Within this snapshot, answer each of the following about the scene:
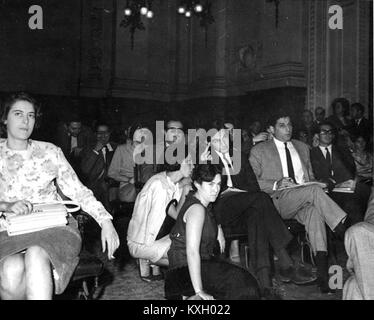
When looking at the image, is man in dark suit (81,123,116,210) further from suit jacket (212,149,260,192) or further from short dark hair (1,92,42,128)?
short dark hair (1,92,42,128)

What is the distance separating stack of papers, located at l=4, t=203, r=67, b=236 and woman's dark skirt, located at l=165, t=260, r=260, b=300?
0.67 m

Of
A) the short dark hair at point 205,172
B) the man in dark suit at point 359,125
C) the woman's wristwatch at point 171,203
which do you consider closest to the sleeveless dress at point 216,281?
the short dark hair at point 205,172

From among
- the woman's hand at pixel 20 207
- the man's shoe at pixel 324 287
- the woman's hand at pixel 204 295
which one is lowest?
the man's shoe at pixel 324 287

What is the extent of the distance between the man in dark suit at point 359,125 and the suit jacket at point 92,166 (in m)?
3.00

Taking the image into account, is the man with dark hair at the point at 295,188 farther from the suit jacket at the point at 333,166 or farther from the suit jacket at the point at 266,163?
the suit jacket at the point at 333,166

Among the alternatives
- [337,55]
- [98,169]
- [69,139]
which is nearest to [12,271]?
[98,169]

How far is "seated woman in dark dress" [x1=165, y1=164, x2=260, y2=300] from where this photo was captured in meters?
2.31

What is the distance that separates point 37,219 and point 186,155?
1.87 meters

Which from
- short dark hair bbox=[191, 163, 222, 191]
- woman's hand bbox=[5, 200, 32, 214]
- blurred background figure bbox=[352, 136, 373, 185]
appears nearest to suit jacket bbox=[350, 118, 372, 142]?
blurred background figure bbox=[352, 136, 373, 185]

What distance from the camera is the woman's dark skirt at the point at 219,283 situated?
2309mm

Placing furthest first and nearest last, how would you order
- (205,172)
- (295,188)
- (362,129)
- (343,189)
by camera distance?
(362,129)
(343,189)
(295,188)
(205,172)

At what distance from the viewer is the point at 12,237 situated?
229 centimetres

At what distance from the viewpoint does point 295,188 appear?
3.69 m

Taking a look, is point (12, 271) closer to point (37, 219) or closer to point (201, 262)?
point (37, 219)
